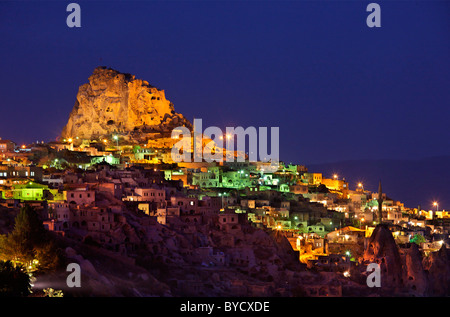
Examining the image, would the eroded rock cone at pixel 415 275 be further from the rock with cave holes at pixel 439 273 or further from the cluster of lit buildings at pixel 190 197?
the cluster of lit buildings at pixel 190 197

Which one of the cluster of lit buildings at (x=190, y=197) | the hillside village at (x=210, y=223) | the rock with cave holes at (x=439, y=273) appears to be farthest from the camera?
the rock with cave holes at (x=439, y=273)

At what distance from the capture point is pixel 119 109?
9938cm

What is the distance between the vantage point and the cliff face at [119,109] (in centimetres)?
9825

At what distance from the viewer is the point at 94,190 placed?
175ft

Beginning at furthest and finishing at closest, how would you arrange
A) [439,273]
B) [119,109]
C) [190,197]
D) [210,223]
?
[119,109]
[190,197]
[439,273]
[210,223]

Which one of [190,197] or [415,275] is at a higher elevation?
[190,197]

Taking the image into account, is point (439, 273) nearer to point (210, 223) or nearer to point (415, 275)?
point (415, 275)

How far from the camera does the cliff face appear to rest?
98250mm

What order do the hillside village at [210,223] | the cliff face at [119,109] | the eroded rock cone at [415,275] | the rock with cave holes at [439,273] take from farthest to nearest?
the cliff face at [119,109] < the rock with cave holes at [439,273] < the eroded rock cone at [415,275] < the hillside village at [210,223]

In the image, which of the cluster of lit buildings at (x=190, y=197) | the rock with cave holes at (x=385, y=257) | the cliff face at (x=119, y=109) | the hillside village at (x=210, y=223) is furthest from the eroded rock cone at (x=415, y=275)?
the cliff face at (x=119, y=109)

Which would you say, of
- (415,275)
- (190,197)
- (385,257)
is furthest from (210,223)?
(415,275)
